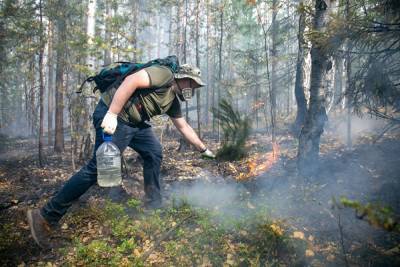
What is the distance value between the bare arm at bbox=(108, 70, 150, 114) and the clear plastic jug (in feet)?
1.67

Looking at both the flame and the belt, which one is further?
the flame

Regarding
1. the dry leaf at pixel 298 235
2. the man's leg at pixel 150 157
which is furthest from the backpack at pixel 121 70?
the dry leaf at pixel 298 235

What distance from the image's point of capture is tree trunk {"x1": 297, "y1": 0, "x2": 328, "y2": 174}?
19.6 ft

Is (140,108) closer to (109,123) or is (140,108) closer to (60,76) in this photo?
(109,123)

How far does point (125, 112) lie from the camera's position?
13.9 ft

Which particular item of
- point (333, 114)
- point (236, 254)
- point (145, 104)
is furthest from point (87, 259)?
point (333, 114)

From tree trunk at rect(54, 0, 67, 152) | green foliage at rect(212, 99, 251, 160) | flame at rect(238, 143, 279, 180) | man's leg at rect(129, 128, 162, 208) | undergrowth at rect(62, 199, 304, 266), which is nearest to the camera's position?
undergrowth at rect(62, 199, 304, 266)

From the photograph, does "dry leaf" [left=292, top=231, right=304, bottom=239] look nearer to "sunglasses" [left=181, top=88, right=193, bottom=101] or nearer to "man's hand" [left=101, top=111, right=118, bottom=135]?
"sunglasses" [left=181, top=88, right=193, bottom=101]

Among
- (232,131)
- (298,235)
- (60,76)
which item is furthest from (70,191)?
(60,76)

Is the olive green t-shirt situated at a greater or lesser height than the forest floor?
greater

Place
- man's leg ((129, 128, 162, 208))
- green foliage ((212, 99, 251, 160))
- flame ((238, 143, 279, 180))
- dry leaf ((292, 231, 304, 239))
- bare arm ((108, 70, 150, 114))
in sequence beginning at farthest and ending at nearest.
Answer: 1. flame ((238, 143, 279, 180))
2. green foliage ((212, 99, 251, 160))
3. man's leg ((129, 128, 162, 208))
4. dry leaf ((292, 231, 304, 239))
5. bare arm ((108, 70, 150, 114))

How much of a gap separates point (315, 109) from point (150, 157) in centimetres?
343

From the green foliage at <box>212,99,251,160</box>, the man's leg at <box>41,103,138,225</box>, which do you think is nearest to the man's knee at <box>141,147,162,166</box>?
the man's leg at <box>41,103,138,225</box>

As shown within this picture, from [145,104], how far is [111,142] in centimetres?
69
